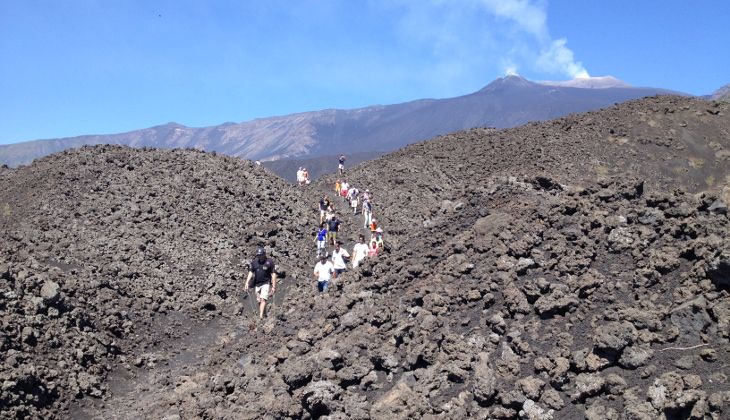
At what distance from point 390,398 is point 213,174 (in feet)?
44.5

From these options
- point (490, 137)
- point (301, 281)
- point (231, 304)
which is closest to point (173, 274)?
point (231, 304)

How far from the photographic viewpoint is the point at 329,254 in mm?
16328

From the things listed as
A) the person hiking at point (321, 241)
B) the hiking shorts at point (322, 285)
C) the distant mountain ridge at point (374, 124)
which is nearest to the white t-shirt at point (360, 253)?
the hiking shorts at point (322, 285)

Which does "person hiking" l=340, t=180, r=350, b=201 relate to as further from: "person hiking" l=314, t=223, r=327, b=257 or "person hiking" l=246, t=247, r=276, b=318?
"person hiking" l=246, t=247, r=276, b=318

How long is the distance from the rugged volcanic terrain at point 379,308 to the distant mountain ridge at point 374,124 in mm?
76827

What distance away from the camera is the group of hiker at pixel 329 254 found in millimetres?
10422

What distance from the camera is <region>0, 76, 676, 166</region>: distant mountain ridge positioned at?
94375 millimetres

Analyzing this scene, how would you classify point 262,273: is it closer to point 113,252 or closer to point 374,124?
point 113,252

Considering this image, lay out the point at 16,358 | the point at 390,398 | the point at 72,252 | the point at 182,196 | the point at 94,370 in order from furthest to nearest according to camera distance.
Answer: the point at 182,196, the point at 72,252, the point at 94,370, the point at 16,358, the point at 390,398

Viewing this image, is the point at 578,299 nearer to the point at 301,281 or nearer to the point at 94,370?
the point at 94,370

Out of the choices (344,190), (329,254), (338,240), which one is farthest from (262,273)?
(344,190)

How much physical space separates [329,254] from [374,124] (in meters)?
95.8

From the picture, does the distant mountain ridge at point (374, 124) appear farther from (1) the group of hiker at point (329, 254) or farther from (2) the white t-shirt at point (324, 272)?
(2) the white t-shirt at point (324, 272)

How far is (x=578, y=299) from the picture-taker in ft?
19.4
